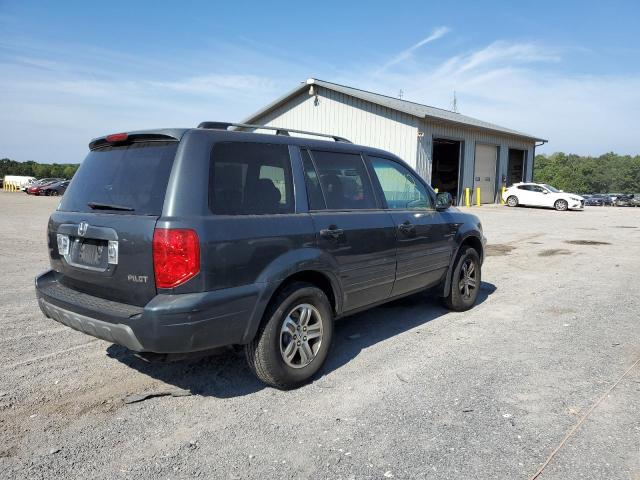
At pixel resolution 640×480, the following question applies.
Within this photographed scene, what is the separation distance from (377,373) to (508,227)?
1359 cm

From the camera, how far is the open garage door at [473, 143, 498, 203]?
2759cm

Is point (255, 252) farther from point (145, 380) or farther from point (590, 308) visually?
point (590, 308)

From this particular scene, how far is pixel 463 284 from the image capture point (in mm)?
5695

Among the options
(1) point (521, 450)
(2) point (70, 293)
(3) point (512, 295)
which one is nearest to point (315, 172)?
(2) point (70, 293)

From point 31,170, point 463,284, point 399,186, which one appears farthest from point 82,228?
point 31,170

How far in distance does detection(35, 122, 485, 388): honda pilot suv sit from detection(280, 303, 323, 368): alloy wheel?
0.01 metres

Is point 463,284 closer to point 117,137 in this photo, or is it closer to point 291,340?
point 291,340

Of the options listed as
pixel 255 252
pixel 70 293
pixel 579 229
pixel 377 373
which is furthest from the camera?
pixel 579 229

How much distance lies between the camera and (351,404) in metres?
3.35

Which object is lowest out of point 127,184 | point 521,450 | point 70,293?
point 521,450

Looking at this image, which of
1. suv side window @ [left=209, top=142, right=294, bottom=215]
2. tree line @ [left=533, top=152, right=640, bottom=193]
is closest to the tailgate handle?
suv side window @ [left=209, top=142, right=294, bottom=215]

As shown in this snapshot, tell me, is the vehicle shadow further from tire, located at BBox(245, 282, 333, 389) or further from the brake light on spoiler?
the brake light on spoiler

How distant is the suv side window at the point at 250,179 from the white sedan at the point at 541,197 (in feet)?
86.8

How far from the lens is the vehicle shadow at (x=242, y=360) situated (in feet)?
11.9
